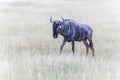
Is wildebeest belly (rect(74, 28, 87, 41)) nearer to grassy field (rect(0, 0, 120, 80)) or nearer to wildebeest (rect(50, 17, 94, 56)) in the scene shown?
wildebeest (rect(50, 17, 94, 56))

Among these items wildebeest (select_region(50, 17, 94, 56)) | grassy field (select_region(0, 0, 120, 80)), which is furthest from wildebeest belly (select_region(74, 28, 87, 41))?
grassy field (select_region(0, 0, 120, 80))

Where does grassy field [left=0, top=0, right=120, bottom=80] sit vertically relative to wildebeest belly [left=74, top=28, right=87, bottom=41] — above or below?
below

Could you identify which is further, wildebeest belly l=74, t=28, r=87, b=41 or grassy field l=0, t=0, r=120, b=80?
wildebeest belly l=74, t=28, r=87, b=41

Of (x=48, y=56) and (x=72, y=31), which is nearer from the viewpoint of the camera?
(x=48, y=56)

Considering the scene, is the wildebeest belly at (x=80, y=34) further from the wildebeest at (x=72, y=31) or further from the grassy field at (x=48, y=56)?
the grassy field at (x=48, y=56)

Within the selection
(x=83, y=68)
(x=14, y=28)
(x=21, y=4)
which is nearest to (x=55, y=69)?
(x=83, y=68)

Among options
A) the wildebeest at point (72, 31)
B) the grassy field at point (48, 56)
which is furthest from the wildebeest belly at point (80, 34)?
the grassy field at point (48, 56)

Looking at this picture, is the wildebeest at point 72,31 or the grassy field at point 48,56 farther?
the wildebeest at point 72,31

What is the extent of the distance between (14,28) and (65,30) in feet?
13.5

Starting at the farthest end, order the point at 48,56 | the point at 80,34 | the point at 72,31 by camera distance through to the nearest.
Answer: the point at 80,34 → the point at 72,31 → the point at 48,56

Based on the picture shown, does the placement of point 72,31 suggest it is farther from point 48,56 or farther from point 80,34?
point 48,56

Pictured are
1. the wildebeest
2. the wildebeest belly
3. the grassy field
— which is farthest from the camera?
the wildebeest belly

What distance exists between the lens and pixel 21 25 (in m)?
13.6

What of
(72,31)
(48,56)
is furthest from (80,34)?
(48,56)
